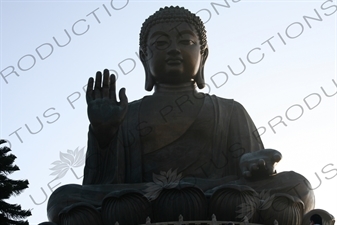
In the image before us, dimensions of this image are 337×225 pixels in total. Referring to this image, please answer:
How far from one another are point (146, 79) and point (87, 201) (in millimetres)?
2378

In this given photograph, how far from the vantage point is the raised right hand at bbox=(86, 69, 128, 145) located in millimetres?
8062

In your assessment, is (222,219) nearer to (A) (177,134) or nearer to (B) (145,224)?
(B) (145,224)

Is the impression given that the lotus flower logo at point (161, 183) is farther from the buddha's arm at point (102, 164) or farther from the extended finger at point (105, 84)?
the extended finger at point (105, 84)

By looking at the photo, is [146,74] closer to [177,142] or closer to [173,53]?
[173,53]

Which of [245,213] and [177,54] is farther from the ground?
[177,54]

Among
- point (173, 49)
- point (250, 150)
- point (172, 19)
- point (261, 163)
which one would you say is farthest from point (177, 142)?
point (172, 19)

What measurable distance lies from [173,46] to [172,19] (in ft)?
1.25

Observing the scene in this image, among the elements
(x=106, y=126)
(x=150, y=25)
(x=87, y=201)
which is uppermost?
(x=150, y=25)

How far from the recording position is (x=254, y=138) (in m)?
9.19

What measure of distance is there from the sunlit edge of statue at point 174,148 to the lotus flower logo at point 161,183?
0.01 meters

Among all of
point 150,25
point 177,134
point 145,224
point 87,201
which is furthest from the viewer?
point 150,25

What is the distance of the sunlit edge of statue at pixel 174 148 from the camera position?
753 cm

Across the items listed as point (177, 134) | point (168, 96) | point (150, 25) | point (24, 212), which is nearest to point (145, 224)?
point (177, 134)

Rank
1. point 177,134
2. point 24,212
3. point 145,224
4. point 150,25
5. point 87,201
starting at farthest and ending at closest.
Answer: point 24,212 < point 150,25 < point 177,134 < point 87,201 < point 145,224
